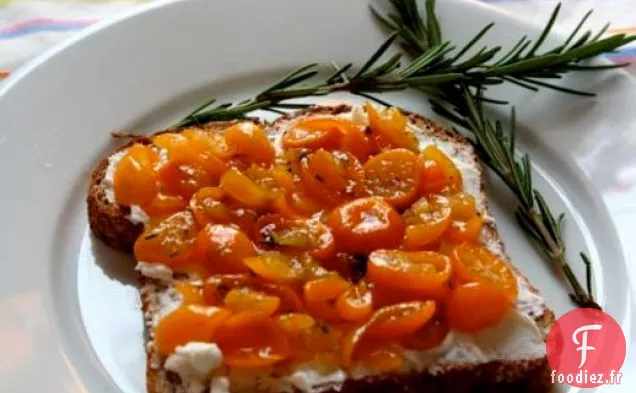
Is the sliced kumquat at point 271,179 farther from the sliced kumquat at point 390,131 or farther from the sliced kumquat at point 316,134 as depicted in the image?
the sliced kumquat at point 390,131

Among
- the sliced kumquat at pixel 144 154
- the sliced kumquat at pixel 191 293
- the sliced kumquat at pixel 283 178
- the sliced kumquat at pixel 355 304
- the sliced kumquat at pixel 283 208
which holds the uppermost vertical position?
the sliced kumquat at pixel 283 178

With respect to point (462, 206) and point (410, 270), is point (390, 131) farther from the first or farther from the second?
point (410, 270)

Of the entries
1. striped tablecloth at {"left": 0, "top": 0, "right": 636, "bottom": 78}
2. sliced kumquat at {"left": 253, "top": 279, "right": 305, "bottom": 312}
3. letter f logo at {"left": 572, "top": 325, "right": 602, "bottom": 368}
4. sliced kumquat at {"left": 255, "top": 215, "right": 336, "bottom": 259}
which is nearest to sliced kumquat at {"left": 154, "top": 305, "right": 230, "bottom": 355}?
sliced kumquat at {"left": 253, "top": 279, "right": 305, "bottom": 312}

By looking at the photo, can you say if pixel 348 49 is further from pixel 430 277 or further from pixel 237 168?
pixel 430 277

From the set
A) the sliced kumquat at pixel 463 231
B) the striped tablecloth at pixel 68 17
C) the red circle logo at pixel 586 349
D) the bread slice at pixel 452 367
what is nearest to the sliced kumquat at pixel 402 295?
the bread slice at pixel 452 367

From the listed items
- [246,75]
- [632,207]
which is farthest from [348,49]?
[632,207]

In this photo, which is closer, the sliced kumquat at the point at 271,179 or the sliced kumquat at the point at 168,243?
the sliced kumquat at the point at 168,243
